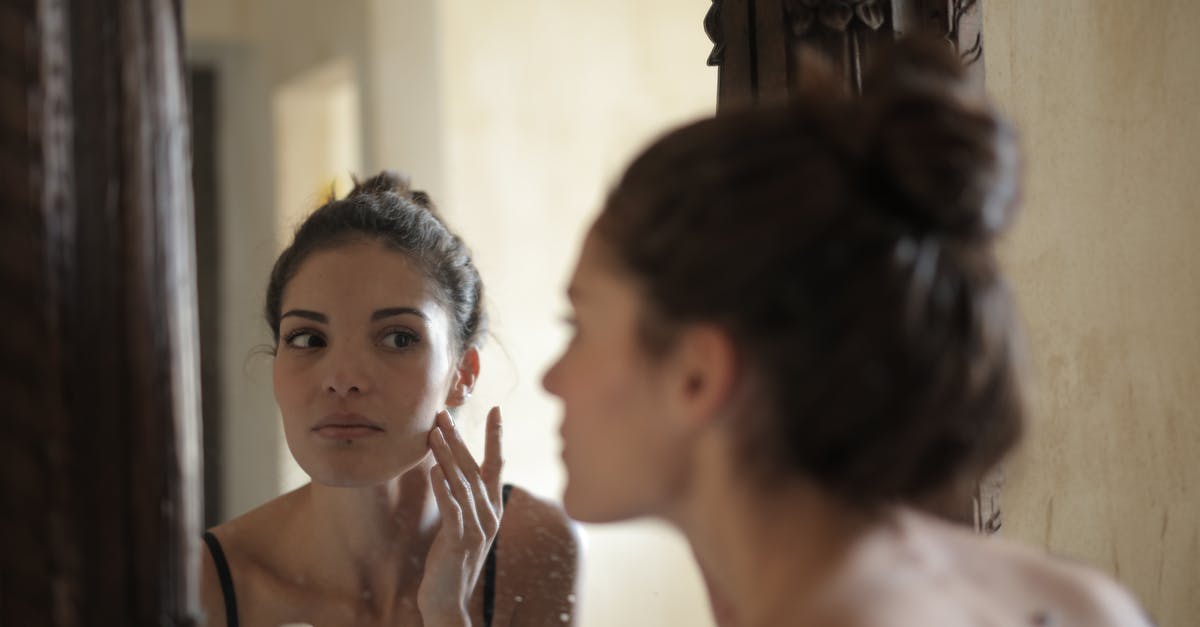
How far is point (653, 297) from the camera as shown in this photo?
1.80 ft

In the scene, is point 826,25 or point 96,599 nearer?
point 96,599

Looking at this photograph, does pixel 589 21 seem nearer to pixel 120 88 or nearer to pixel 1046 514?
pixel 120 88

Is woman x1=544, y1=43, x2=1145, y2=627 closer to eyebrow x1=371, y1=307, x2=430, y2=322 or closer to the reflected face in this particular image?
the reflected face

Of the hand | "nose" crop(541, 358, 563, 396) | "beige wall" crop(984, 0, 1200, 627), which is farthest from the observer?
"beige wall" crop(984, 0, 1200, 627)

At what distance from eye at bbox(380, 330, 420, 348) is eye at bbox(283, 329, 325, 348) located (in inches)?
1.3

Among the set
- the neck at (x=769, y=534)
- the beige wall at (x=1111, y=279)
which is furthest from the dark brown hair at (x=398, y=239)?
the beige wall at (x=1111, y=279)

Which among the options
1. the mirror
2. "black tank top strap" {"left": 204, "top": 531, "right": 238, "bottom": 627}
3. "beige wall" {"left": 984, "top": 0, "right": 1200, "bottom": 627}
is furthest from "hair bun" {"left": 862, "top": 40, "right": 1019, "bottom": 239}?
"beige wall" {"left": 984, "top": 0, "right": 1200, "bottom": 627}

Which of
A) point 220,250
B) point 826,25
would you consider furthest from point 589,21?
point 220,250

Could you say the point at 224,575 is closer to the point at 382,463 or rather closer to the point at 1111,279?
the point at 382,463

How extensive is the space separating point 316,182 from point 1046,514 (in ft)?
2.01

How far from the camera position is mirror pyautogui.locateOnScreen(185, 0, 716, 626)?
69cm

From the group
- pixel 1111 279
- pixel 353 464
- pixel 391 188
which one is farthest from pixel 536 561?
pixel 1111 279

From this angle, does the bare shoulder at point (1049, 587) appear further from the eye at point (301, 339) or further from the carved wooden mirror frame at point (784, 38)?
the eye at point (301, 339)

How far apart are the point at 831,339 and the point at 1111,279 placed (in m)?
0.61
